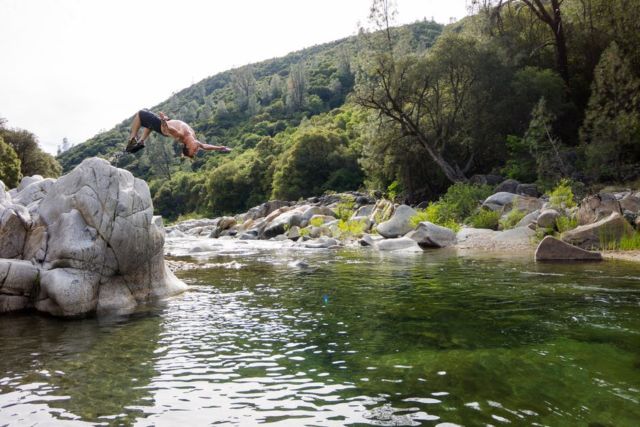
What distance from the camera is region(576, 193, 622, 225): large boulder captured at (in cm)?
1925

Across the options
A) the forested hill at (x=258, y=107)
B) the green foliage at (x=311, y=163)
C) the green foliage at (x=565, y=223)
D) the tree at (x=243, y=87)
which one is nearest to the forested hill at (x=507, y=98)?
the green foliage at (x=565, y=223)

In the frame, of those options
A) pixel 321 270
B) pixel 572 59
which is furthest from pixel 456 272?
pixel 572 59

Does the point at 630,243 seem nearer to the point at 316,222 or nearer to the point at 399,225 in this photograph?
the point at 399,225

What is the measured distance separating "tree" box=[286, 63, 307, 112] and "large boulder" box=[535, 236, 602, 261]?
117610 millimetres

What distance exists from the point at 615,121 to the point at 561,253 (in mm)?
16044

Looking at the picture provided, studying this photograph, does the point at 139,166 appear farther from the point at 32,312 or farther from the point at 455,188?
the point at 32,312

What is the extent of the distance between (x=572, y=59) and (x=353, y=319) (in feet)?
125

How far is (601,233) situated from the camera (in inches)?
710

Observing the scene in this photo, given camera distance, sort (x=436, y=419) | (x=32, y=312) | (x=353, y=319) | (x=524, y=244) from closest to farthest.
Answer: (x=436, y=419) < (x=353, y=319) < (x=32, y=312) < (x=524, y=244)

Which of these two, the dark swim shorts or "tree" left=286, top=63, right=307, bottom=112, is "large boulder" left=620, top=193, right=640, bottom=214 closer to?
the dark swim shorts

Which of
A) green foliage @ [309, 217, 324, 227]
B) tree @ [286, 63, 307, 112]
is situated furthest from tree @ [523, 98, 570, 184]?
tree @ [286, 63, 307, 112]

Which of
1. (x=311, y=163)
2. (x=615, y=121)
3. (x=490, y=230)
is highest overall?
(x=311, y=163)

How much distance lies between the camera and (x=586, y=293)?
10.9m

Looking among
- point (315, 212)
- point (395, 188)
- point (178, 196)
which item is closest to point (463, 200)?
point (315, 212)
